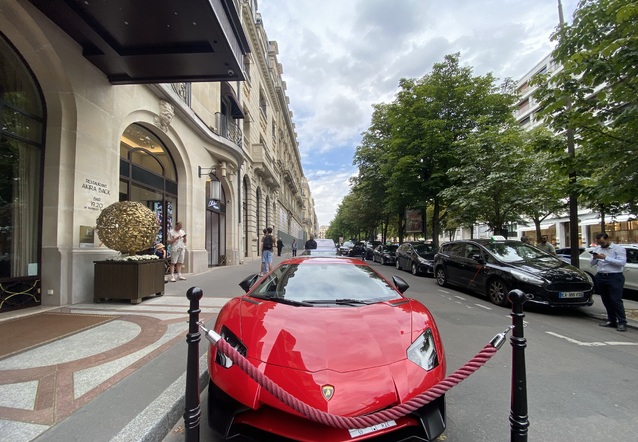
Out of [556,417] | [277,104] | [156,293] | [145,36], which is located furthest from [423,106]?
[277,104]

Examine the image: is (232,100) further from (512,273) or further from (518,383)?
(518,383)

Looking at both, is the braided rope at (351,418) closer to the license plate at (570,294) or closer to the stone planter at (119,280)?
the stone planter at (119,280)

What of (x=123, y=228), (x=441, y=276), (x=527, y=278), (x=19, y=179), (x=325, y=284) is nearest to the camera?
(x=325, y=284)

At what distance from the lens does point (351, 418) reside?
190 cm

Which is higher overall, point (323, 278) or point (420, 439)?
point (323, 278)

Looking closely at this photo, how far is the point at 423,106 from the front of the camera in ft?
55.6

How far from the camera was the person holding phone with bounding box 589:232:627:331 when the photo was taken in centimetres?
625

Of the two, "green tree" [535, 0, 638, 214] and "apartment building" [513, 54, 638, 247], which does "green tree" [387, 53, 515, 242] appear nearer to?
"green tree" [535, 0, 638, 214]

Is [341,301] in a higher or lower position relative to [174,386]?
higher

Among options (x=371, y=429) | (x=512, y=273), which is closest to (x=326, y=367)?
(x=371, y=429)

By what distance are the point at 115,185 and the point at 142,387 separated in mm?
6512

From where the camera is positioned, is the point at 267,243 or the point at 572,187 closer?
the point at 572,187

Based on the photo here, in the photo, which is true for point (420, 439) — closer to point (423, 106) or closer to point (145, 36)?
point (145, 36)

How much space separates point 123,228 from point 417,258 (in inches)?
474
